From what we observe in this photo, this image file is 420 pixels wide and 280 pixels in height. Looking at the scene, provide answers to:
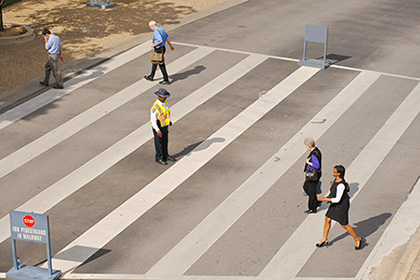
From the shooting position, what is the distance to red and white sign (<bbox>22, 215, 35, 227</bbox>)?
9516 mm

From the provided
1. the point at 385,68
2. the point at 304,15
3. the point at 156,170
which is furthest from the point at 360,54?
the point at 156,170

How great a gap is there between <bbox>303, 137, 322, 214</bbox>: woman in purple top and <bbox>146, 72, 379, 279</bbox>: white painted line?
114cm

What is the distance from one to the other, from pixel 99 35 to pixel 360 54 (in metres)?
8.44

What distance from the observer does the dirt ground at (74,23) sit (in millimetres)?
18562

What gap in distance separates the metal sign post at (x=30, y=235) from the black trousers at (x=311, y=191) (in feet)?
14.4

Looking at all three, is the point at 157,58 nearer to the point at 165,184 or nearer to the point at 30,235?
the point at 165,184

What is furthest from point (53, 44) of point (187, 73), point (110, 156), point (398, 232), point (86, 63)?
point (398, 232)

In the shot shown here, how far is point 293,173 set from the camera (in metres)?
12.9

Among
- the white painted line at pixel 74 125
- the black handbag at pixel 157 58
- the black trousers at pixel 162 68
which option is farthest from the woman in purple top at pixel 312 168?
the black trousers at pixel 162 68

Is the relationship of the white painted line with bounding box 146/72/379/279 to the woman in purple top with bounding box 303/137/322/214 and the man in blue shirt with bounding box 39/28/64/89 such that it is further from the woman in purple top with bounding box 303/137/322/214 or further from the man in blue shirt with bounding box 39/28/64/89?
the man in blue shirt with bounding box 39/28/64/89

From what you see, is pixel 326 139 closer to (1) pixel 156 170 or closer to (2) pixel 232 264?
(1) pixel 156 170

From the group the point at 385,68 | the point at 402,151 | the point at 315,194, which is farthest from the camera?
the point at 385,68

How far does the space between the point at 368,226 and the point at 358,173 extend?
1.93 metres

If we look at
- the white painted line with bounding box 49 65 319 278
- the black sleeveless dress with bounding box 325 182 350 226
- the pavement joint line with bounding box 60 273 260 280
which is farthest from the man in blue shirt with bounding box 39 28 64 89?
the black sleeveless dress with bounding box 325 182 350 226
